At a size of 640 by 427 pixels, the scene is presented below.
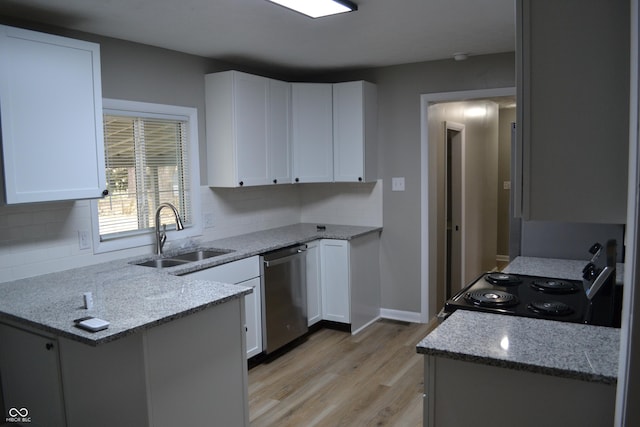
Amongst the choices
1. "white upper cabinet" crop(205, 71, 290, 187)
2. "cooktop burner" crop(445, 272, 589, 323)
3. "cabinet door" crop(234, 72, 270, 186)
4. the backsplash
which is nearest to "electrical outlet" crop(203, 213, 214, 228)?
the backsplash

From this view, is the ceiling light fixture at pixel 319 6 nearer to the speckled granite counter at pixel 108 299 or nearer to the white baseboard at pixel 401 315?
the speckled granite counter at pixel 108 299

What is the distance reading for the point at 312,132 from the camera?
4770 millimetres

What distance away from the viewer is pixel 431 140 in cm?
478

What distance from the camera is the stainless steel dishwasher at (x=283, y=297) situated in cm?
387

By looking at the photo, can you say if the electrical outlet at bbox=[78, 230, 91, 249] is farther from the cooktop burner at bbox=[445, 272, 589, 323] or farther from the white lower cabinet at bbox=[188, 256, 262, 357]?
the cooktop burner at bbox=[445, 272, 589, 323]

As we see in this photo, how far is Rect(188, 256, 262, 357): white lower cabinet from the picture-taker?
138 inches

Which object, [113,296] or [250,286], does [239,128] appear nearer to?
[250,286]

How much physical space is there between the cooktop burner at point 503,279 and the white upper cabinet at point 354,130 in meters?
2.04

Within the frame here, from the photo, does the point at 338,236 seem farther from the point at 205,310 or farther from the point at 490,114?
the point at 490,114

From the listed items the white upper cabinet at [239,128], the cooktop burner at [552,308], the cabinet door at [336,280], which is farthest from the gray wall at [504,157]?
the cooktop burner at [552,308]

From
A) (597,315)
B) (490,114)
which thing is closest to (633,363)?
(597,315)

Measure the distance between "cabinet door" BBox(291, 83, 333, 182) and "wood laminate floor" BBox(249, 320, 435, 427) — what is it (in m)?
1.52

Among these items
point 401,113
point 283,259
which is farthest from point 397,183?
point 283,259

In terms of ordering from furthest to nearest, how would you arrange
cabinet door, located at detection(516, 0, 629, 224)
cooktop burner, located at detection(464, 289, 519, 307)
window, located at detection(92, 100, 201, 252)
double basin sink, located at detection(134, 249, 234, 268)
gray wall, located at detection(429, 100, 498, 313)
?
gray wall, located at detection(429, 100, 498, 313)
double basin sink, located at detection(134, 249, 234, 268)
window, located at detection(92, 100, 201, 252)
cooktop burner, located at detection(464, 289, 519, 307)
cabinet door, located at detection(516, 0, 629, 224)
